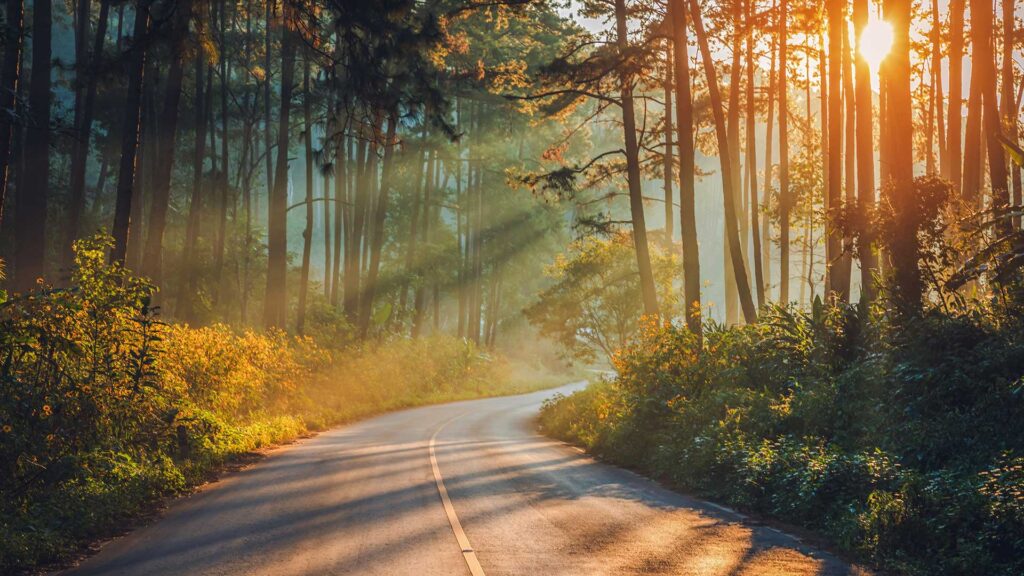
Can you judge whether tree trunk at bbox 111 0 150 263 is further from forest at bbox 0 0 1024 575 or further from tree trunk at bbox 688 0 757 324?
tree trunk at bbox 688 0 757 324

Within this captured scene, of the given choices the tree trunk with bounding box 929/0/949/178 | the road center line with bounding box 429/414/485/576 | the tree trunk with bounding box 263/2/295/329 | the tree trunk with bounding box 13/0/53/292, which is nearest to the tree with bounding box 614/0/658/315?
the tree trunk with bounding box 929/0/949/178

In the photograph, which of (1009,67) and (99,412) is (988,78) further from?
(99,412)

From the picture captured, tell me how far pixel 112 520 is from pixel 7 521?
1.24 metres

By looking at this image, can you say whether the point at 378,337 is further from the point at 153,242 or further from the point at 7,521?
the point at 7,521

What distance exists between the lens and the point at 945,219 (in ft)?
46.9

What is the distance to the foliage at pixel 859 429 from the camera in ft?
27.9

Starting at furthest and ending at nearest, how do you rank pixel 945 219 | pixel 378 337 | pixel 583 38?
pixel 378 337 < pixel 583 38 < pixel 945 219

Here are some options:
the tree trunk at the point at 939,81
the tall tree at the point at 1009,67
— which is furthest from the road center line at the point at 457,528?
the tree trunk at the point at 939,81

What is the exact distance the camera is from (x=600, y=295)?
126ft

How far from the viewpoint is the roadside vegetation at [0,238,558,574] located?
9.70 meters

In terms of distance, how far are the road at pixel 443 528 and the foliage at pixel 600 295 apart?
21414 mm

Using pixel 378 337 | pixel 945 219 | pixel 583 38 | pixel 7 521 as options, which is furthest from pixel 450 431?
pixel 378 337

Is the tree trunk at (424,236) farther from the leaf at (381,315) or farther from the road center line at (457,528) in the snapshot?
the road center line at (457,528)

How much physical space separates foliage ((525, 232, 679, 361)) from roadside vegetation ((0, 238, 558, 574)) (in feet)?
64.7
